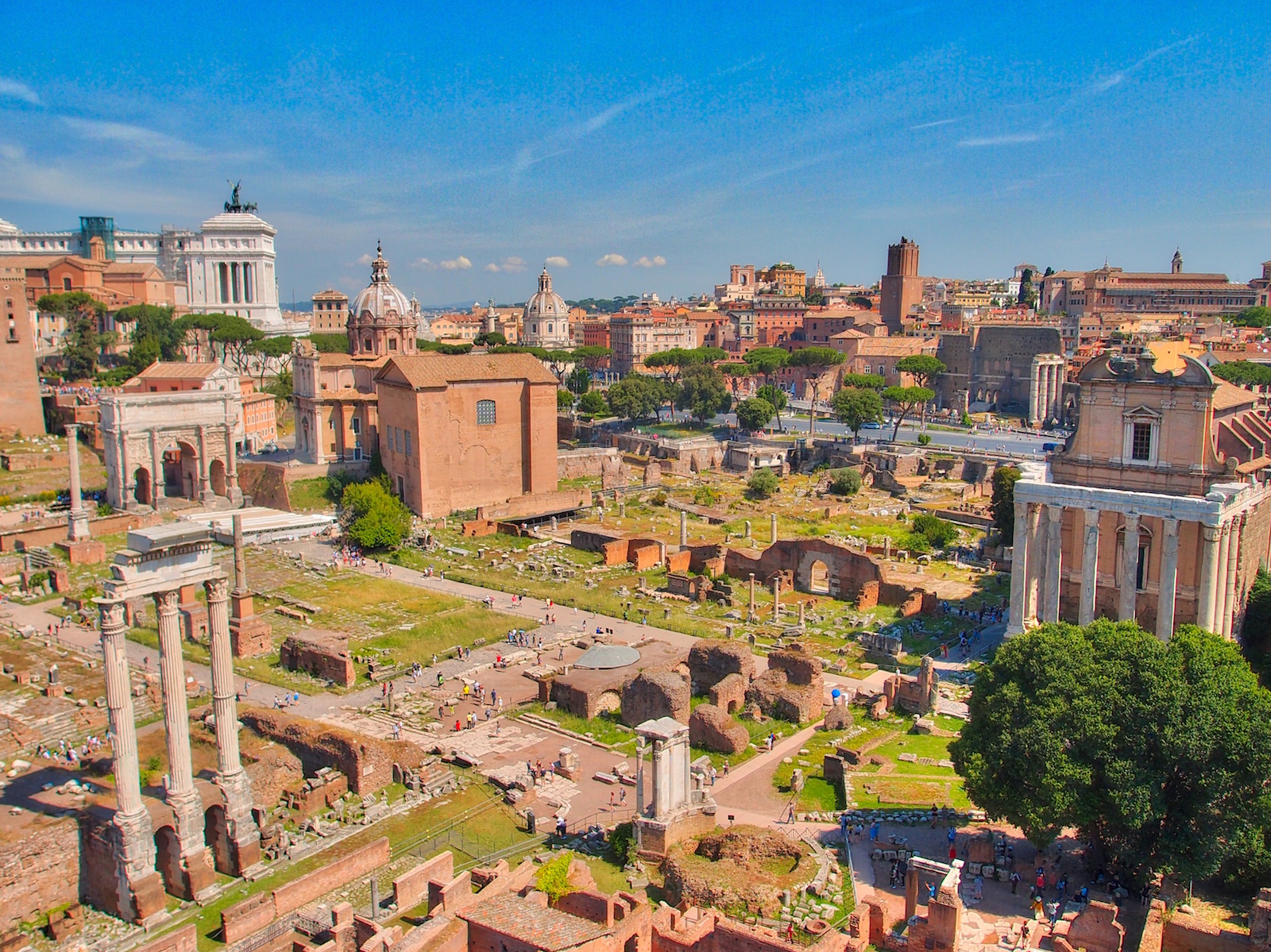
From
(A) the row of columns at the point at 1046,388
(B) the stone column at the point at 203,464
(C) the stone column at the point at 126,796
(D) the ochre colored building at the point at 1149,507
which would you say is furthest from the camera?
(A) the row of columns at the point at 1046,388

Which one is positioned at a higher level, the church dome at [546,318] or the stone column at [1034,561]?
the church dome at [546,318]

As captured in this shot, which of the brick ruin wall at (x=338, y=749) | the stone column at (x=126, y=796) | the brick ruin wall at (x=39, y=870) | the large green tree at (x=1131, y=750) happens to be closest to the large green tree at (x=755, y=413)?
the brick ruin wall at (x=338, y=749)

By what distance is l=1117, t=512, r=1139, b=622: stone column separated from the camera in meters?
29.1

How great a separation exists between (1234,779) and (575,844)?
12.0 m

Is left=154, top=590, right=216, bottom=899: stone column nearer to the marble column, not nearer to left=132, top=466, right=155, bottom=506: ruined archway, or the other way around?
the marble column

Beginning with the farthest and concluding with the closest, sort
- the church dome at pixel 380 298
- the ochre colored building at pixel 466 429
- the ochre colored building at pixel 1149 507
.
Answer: the church dome at pixel 380 298, the ochre colored building at pixel 466 429, the ochre colored building at pixel 1149 507

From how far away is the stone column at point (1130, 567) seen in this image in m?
29.1

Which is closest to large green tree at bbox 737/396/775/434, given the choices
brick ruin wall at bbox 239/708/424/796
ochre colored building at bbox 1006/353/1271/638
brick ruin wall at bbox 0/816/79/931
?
ochre colored building at bbox 1006/353/1271/638

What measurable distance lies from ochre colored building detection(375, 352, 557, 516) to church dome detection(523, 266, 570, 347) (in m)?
78.0

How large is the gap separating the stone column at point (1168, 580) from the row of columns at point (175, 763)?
23950 millimetres

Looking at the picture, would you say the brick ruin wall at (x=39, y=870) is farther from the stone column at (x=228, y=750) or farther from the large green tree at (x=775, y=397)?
the large green tree at (x=775, y=397)

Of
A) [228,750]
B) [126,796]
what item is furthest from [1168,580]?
[126,796]

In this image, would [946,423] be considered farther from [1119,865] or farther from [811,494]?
[1119,865]

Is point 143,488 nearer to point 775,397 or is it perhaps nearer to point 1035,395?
point 775,397
